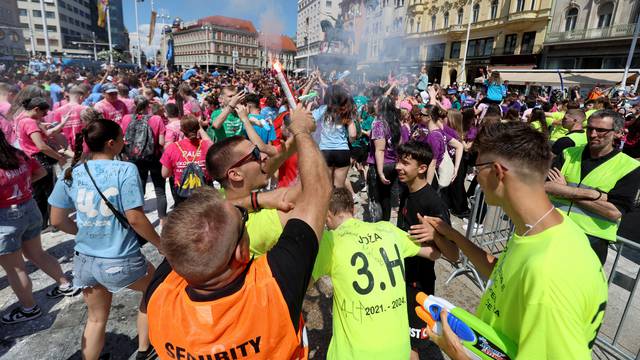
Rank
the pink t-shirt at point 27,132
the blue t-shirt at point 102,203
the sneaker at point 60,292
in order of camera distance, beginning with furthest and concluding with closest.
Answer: the pink t-shirt at point 27,132
the sneaker at point 60,292
the blue t-shirt at point 102,203

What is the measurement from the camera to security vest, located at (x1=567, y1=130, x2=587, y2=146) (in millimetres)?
4307

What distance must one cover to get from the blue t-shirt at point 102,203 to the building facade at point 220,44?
1892 centimetres

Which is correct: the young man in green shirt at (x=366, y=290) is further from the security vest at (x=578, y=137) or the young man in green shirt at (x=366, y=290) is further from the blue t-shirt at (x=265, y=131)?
the blue t-shirt at (x=265, y=131)

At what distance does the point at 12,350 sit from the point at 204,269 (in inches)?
122

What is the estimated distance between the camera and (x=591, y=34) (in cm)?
3036

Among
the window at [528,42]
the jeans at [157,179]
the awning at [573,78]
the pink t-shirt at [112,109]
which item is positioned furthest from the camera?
the window at [528,42]

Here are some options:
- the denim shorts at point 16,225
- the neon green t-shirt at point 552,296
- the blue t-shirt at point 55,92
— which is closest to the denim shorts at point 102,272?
the denim shorts at point 16,225

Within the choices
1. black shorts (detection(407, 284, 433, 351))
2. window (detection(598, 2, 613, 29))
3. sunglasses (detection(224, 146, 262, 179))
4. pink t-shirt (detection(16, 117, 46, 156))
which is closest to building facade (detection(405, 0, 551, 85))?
window (detection(598, 2, 613, 29))

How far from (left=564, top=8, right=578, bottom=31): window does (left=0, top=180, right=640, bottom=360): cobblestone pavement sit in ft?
126

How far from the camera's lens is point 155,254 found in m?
4.65

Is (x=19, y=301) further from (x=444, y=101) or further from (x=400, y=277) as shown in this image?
(x=444, y=101)

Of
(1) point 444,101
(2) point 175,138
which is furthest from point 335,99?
(1) point 444,101

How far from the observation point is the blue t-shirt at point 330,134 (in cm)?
527

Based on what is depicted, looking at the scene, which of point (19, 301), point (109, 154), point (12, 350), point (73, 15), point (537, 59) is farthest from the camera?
point (73, 15)
